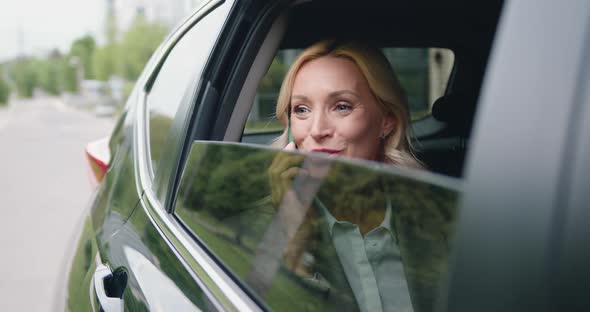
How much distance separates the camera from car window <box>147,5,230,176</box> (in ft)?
6.07

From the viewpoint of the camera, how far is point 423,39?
2.61 m

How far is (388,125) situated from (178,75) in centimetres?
68

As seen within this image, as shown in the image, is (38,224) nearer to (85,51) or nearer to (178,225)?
(178,225)

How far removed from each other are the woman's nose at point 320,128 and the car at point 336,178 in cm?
30

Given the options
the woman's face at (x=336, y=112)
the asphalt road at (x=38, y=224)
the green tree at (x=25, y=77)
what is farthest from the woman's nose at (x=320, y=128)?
the green tree at (x=25, y=77)

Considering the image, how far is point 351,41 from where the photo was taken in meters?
1.88

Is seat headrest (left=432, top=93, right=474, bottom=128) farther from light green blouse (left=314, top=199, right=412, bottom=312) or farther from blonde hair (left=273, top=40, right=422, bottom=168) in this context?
light green blouse (left=314, top=199, right=412, bottom=312)

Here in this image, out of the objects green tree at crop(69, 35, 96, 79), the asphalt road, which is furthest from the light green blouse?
green tree at crop(69, 35, 96, 79)

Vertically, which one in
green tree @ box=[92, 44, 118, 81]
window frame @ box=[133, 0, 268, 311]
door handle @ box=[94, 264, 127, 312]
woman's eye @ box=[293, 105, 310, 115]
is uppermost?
green tree @ box=[92, 44, 118, 81]

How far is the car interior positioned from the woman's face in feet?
0.68

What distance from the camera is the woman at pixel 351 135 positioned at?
3.59 ft

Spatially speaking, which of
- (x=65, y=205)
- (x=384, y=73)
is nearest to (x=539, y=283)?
(x=384, y=73)

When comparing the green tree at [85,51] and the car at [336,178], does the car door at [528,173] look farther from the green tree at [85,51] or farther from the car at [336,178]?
the green tree at [85,51]

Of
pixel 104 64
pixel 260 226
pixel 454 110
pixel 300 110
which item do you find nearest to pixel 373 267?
pixel 260 226
